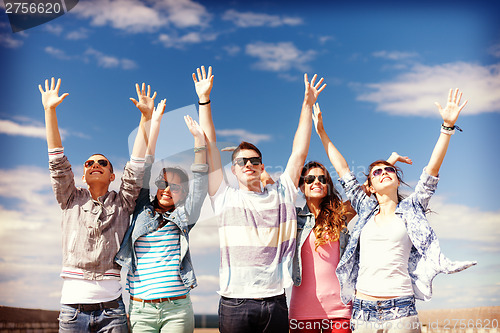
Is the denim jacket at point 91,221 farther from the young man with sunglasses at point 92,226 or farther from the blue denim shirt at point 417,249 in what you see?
the blue denim shirt at point 417,249

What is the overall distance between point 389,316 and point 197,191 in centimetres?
278

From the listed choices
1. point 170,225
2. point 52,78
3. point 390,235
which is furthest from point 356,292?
point 52,78

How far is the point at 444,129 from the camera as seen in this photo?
19.6ft

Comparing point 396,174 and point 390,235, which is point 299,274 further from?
point 396,174

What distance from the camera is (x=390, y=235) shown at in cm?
583

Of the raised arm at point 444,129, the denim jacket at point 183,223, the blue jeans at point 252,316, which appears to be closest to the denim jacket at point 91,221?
the denim jacket at point 183,223

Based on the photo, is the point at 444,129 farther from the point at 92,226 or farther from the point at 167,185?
the point at 92,226

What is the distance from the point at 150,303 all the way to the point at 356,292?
8.52 ft

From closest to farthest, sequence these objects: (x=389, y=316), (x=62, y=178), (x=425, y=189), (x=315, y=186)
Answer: (x=389, y=316)
(x=425, y=189)
(x=62, y=178)
(x=315, y=186)

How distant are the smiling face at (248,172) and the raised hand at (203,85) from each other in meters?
0.90

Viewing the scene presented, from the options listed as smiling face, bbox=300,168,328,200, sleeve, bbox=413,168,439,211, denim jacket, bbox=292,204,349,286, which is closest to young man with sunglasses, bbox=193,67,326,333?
denim jacket, bbox=292,204,349,286

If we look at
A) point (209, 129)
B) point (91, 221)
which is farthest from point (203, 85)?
point (91, 221)

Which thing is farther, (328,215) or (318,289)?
(328,215)

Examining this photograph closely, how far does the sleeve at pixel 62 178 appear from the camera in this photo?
6.20m
